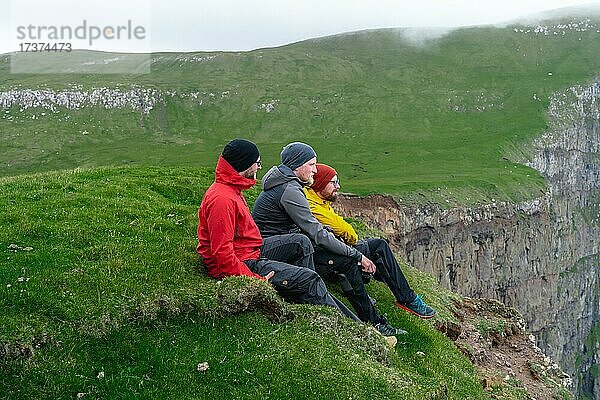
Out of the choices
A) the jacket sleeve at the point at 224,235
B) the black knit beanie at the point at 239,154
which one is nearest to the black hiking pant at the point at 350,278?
the jacket sleeve at the point at 224,235

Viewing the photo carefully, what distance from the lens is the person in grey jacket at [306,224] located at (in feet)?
48.7

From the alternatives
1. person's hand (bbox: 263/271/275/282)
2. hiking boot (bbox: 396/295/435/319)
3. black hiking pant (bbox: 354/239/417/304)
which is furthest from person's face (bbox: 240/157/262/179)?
hiking boot (bbox: 396/295/435/319)

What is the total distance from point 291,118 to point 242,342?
619ft

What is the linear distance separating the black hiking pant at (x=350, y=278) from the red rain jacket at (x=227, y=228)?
207cm

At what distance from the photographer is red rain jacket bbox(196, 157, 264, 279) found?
530 inches

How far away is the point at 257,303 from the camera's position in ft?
44.7

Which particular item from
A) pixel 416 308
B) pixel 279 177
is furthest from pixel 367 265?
pixel 279 177

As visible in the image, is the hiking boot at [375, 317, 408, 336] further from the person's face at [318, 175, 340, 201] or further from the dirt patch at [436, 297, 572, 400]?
the person's face at [318, 175, 340, 201]

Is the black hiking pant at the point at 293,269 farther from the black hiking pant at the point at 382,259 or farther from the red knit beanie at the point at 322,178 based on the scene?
the red knit beanie at the point at 322,178

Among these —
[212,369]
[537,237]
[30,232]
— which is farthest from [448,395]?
[537,237]

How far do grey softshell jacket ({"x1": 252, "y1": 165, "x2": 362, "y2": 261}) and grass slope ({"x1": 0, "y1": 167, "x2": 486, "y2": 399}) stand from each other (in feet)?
6.30

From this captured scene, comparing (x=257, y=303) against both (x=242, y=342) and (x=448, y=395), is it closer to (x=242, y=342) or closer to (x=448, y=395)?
(x=242, y=342)

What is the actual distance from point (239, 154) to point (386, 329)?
6390 millimetres

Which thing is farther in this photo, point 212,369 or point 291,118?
point 291,118
